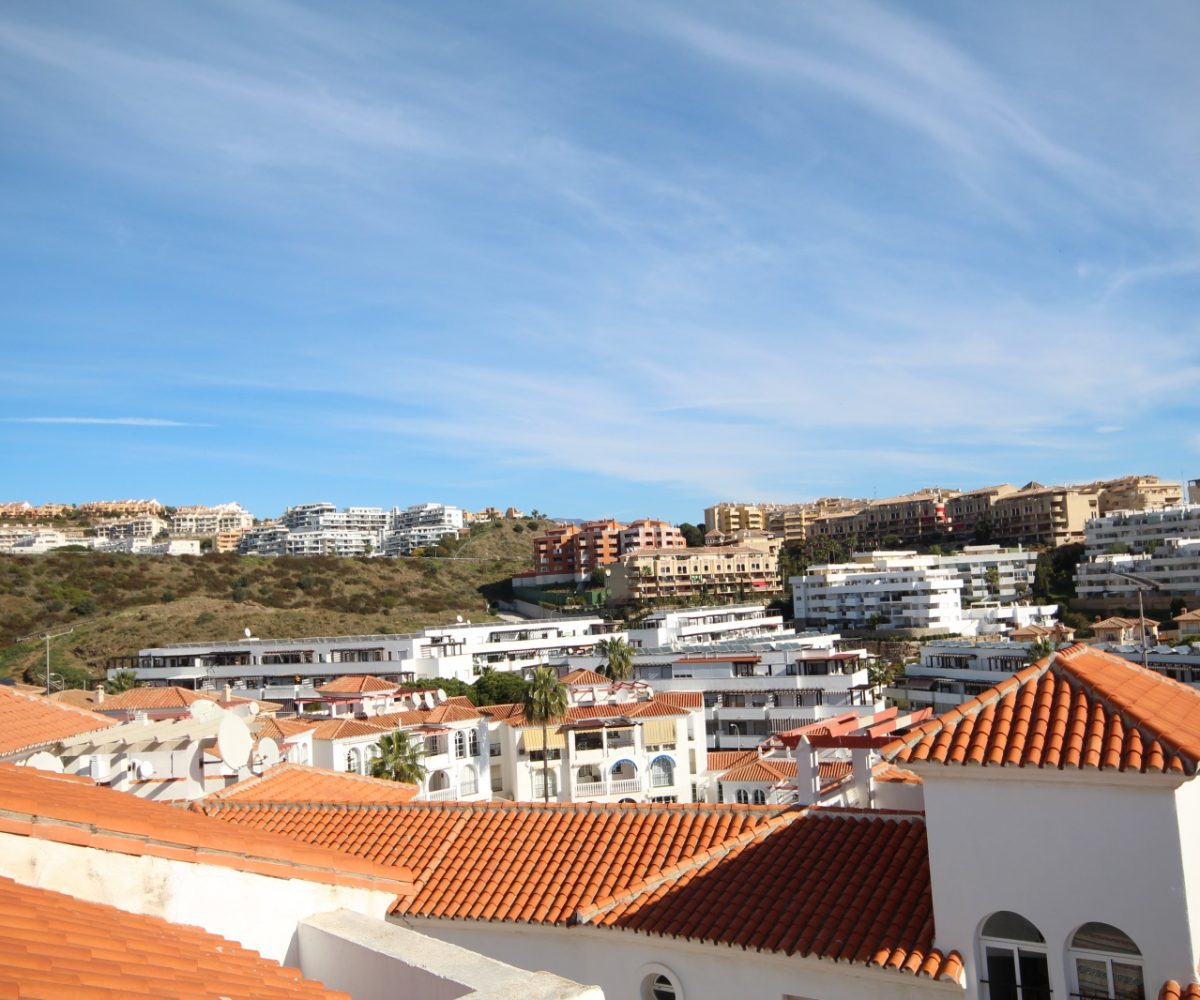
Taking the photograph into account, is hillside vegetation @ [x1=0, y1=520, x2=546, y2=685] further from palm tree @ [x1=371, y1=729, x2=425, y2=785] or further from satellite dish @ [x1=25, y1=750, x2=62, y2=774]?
satellite dish @ [x1=25, y1=750, x2=62, y2=774]

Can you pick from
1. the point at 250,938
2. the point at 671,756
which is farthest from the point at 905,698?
the point at 250,938

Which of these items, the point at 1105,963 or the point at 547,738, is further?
the point at 547,738

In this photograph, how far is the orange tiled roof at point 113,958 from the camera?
13.4ft

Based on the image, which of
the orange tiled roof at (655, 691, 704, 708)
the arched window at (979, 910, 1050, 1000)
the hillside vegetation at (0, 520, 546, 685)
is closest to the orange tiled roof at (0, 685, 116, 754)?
the arched window at (979, 910, 1050, 1000)

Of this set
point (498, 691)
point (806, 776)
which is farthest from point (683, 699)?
point (806, 776)

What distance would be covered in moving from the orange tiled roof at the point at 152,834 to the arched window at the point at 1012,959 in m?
5.29

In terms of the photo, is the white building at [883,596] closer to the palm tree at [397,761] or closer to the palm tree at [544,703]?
the palm tree at [544,703]

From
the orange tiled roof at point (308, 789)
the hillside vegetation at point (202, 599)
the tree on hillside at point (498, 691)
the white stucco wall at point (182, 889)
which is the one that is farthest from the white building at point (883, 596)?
the white stucco wall at point (182, 889)

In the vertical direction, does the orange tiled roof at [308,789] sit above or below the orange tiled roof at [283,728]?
above

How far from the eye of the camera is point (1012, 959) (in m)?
9.08

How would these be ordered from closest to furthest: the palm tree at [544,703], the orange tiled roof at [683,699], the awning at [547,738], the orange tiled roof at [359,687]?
1. the palm tree at [544,703]
2. the awning at [547,738]
3. the orange tiled roof at [683,699]
4. the orange tiled roof at [359,687]

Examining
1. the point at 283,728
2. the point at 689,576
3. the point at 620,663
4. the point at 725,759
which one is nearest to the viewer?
the point at 283,728

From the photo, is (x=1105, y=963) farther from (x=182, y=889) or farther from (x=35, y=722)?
(x=35, y=722)

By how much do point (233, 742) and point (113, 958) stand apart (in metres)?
13.1
